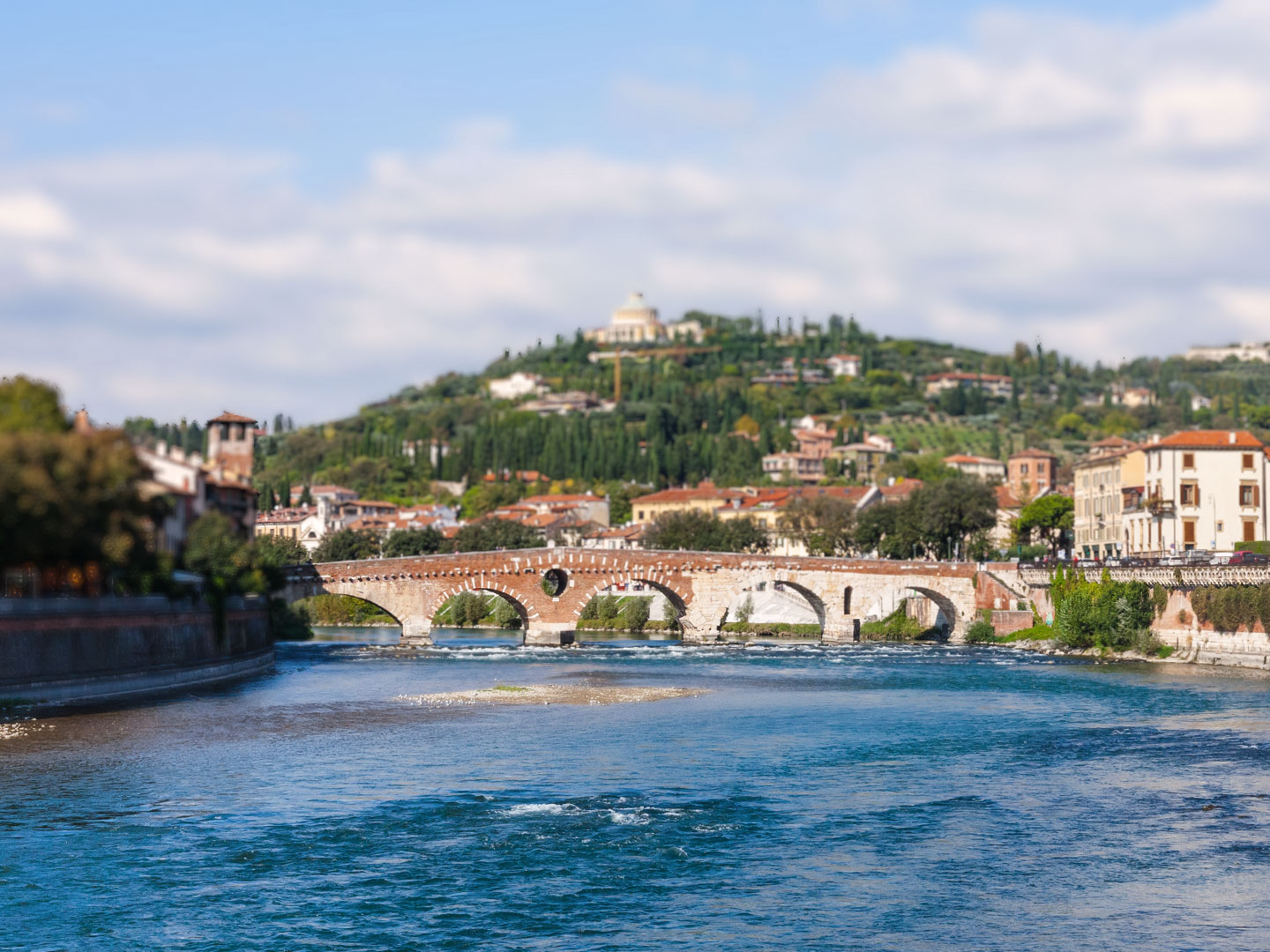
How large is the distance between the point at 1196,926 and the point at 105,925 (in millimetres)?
15697

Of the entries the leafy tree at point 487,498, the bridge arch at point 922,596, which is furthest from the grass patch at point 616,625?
the leafy tree at point 487,498

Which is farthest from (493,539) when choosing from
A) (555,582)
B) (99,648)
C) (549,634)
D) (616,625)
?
(99,648)

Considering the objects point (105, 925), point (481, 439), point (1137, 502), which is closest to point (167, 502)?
point (105, 925)

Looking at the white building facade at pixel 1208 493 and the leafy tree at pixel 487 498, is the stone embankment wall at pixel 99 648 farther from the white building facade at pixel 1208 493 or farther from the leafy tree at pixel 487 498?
the leafy tree at pixel 487 498

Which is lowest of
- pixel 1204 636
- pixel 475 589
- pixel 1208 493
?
pixel 1204 636

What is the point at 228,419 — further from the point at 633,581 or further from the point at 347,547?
the point at 347,547

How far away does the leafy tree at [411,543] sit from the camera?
376 feet

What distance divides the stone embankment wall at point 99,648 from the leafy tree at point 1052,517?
7526 centimetres

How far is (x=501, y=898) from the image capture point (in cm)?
2302

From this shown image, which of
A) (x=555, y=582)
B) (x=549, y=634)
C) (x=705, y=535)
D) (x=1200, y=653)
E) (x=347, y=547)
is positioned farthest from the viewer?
(x=705, y=535)

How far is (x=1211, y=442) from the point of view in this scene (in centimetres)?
8262

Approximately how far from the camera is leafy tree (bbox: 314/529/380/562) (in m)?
89.0

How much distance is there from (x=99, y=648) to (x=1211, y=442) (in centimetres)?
6212

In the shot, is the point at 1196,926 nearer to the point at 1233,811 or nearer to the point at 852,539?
the point at 1233,811
